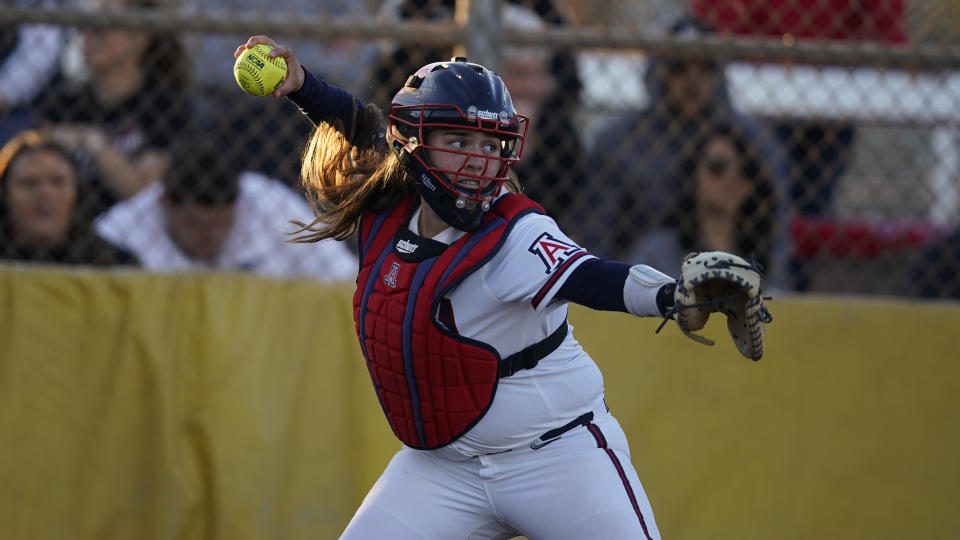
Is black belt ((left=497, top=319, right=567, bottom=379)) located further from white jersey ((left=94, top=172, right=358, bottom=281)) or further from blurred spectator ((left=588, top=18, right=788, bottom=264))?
blurred spectator ((left=588, top=18, right=788, bottom=264))

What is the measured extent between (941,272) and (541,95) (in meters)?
2.19

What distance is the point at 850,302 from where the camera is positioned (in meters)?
5.22

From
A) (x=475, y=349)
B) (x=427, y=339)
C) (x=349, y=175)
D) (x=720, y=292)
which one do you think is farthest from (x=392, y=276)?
(x=720, y=292)

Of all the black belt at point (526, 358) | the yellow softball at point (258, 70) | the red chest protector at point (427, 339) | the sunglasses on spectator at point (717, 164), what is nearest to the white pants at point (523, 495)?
the red chest protector at point (427, 339)

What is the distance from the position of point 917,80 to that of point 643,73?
4.30 feet

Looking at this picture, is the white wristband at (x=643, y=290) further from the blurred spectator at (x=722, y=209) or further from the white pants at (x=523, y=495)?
the blurred spectator at (x=722, y=209)

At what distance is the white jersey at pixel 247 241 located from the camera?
531 cm

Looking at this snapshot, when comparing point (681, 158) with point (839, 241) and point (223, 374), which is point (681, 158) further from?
point (223, 374)

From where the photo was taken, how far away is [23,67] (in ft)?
18.4

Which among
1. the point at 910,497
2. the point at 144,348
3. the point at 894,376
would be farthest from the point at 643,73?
the point at 144,348

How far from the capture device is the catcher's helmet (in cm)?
327

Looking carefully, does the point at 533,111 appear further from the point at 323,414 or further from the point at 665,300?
the point at 665,300

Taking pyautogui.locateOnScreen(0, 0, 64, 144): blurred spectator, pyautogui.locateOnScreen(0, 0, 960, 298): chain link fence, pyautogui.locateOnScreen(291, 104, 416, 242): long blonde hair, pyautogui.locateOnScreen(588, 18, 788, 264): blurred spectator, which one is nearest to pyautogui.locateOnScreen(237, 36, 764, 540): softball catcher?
pyautogui.locateOnScreen(291, 104, 416, 242): long blonde hair

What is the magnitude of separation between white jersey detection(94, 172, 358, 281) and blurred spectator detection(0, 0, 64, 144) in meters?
0.74
